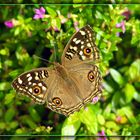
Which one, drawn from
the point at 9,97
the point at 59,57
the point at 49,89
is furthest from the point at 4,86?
the point at 49,89

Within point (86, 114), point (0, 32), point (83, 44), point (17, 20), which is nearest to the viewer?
point (83, 44)

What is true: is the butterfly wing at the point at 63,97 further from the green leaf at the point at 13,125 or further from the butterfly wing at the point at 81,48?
the green leaf at the point at 13,125

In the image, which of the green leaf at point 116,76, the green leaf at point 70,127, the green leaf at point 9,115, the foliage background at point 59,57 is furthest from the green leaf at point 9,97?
the green leaf at point 116,76

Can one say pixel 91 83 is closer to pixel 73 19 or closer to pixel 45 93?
pixel 45 93

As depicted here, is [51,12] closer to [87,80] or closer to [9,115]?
[87,80]

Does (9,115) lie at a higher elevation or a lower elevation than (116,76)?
lower

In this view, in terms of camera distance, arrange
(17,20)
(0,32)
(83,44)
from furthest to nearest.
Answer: (0,32) < (17,20) < (83,44)

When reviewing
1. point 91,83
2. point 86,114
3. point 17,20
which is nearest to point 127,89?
point 86,114
